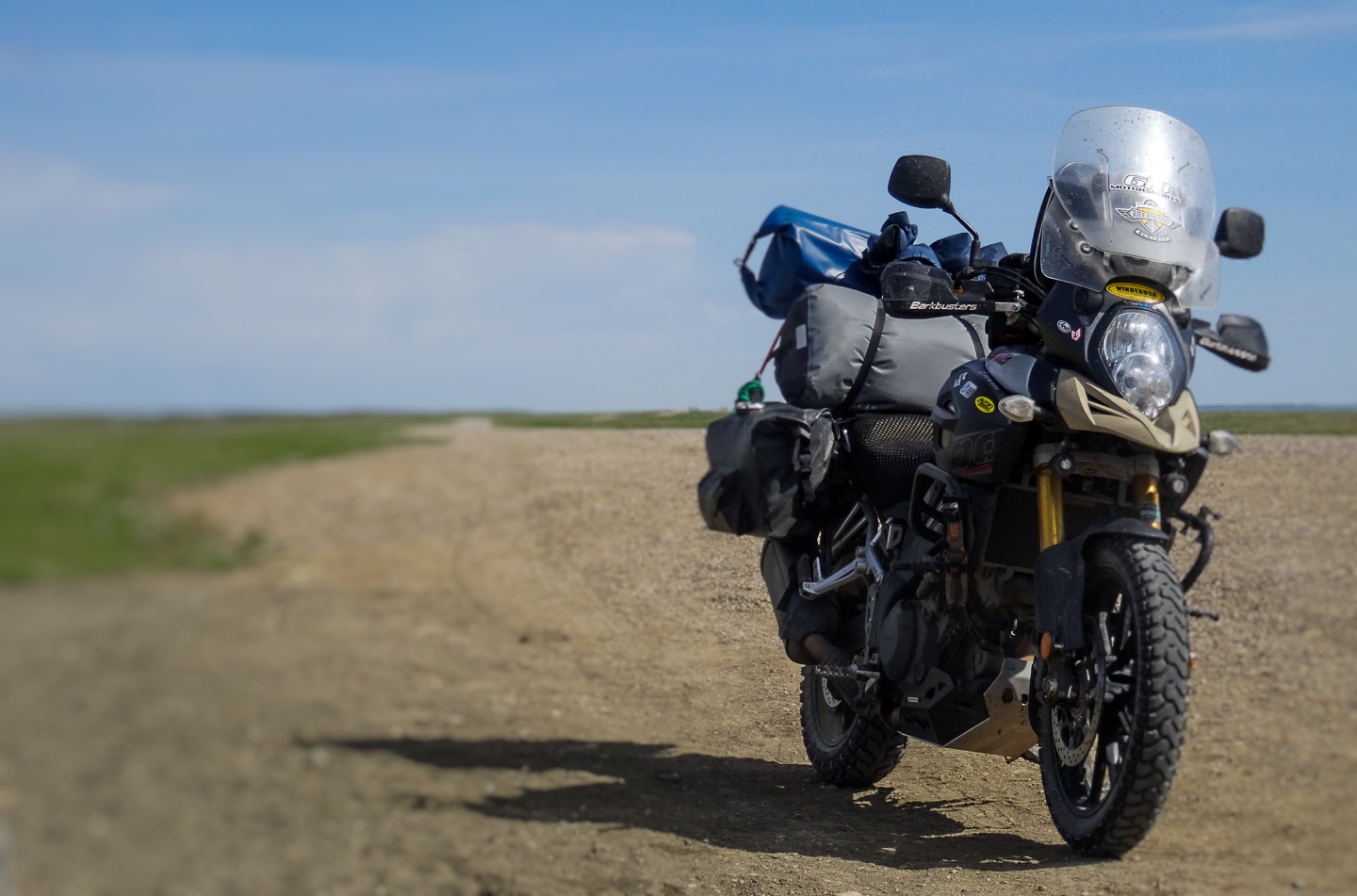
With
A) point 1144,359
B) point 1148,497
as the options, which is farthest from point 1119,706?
point 1144,359

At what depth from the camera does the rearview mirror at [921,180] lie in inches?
157

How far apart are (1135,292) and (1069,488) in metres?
0.59

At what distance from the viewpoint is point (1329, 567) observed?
9180mm

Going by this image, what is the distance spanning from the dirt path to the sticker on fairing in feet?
5.22

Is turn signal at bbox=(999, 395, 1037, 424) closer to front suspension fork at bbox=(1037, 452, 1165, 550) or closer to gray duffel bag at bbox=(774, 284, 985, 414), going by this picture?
front suspension fork at bbox=(1037, 452, 1165, 550)

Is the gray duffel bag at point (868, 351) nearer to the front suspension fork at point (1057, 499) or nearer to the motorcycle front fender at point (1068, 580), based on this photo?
the front suspension fork at point (1057, 499)

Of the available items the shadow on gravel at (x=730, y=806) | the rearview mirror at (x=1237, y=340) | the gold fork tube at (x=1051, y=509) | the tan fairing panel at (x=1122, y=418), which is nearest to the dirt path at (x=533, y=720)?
the shadow on gravel at (x=730, y=806)

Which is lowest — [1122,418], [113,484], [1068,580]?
[1068,580]

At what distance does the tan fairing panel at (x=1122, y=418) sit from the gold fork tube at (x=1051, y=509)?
9.1 inches

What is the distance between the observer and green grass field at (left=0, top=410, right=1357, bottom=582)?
1.60 m

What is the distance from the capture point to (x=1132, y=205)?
4.07 metres

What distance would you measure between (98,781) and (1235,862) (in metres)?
3.54

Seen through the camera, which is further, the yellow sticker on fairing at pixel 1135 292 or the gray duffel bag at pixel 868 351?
the gray duffel bag at pixel 868 351

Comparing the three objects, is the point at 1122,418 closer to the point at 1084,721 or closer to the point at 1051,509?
the point at 1051,509
